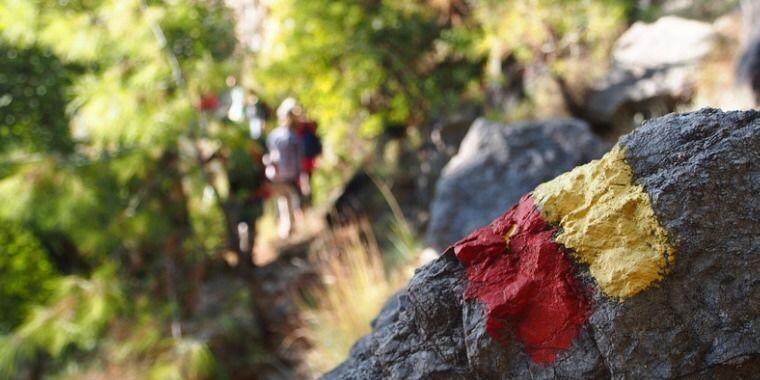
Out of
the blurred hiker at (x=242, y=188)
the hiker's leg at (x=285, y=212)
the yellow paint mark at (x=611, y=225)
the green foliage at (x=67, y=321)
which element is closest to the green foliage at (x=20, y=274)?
the green foliage at (x=67, y=321)

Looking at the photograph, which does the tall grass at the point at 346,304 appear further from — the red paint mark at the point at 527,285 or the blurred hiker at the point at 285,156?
the red paint mark at the point at 527,285

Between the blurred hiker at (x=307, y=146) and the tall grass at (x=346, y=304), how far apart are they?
157 cm

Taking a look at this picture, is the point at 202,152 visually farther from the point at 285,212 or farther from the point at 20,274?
the point at 20,274

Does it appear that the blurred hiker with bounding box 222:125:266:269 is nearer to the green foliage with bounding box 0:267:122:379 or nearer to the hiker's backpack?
the hiker's backpack

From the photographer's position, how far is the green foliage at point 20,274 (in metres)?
5.74

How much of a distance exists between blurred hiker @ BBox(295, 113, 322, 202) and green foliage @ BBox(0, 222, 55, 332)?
7.76 feet

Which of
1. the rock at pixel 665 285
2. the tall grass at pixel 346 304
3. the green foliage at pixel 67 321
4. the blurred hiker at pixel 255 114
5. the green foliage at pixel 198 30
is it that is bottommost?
the tall grass at pixel 346 304

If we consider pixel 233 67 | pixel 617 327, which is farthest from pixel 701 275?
pixel 233 67

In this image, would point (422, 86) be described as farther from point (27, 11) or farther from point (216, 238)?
point (27, 11)

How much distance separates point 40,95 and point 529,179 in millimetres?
4238

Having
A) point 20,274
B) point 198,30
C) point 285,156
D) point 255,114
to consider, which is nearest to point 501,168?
point 198,30

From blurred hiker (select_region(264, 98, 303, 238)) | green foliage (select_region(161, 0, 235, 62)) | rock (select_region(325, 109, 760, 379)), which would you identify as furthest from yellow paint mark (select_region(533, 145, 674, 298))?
blurred hiker (select_region(264, 98, 303, 238))

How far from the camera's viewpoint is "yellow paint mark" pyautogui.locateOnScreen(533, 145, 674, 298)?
1.17 metres

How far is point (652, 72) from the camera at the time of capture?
6.35 metres
